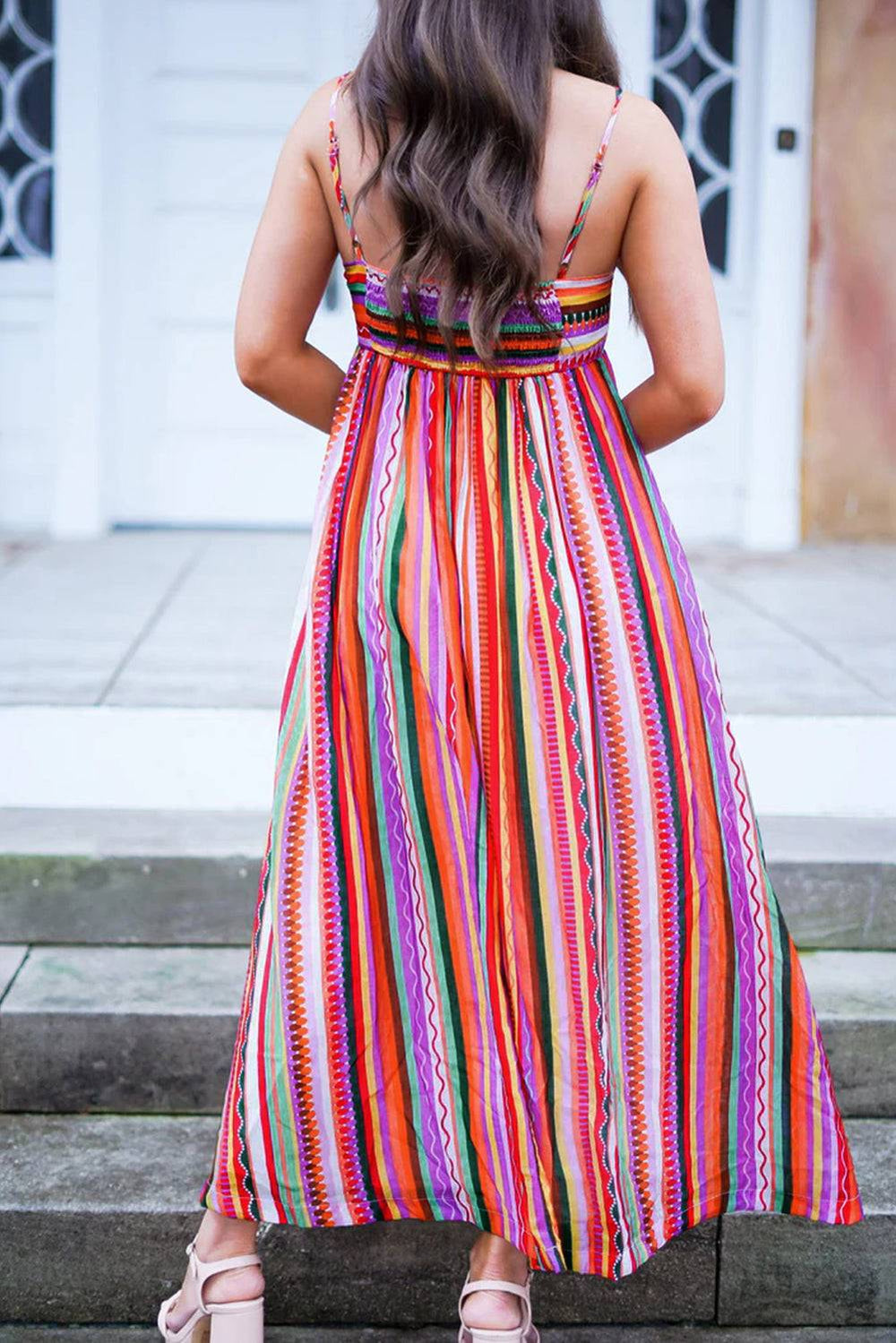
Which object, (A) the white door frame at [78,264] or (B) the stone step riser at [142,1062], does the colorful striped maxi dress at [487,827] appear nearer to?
(B) the stone step riser at [142,1062]

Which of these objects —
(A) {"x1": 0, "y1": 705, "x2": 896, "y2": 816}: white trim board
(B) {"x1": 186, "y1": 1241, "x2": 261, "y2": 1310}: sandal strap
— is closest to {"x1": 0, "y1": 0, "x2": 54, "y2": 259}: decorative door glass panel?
(A) {"x1": 0, "y1": 705, "x2": 896, "y2": 816}: white trim board

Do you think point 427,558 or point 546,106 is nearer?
point 546,106

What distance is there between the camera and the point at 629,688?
164 cm

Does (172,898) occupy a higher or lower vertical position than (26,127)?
lower

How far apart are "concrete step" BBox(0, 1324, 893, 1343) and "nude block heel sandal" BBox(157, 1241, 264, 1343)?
0.98 ft

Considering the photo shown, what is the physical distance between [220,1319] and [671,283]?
125 cm

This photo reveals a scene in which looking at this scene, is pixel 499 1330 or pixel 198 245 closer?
pixel 499 1330

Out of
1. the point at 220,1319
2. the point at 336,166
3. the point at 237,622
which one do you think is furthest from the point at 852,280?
the point at 220,1319

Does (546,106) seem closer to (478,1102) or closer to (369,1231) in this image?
(478,1102)

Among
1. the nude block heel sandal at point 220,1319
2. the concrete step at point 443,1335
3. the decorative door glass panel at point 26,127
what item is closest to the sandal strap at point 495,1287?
the nude block heel sandal at point 220,1319

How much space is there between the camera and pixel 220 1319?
5.48ft

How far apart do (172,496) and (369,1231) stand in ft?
13.6

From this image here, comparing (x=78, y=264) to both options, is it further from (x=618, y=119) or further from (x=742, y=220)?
(x=618, y=119)

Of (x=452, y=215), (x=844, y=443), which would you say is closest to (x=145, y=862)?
(x=452, y=215)
